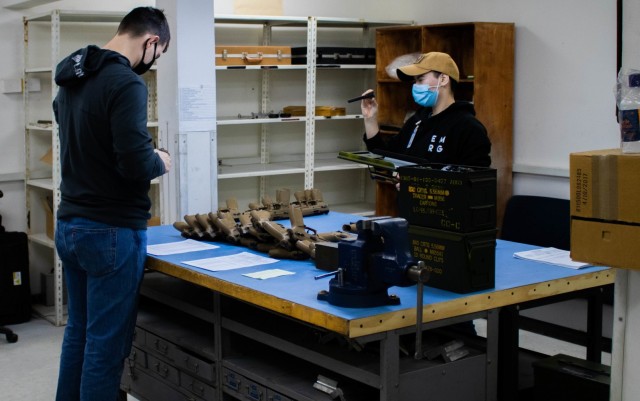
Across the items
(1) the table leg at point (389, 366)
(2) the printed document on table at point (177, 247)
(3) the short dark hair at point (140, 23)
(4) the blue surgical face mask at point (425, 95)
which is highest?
(3) the short dark hair at point (140, 23)

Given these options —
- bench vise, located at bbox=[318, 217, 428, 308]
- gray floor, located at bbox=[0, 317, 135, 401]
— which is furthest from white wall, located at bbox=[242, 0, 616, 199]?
gray floor, located at bbox=[0, 317, 135, 401]

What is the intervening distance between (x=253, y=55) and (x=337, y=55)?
0.73m

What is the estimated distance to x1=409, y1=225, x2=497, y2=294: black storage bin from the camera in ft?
7.87

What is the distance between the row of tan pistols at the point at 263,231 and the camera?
294 centimetres

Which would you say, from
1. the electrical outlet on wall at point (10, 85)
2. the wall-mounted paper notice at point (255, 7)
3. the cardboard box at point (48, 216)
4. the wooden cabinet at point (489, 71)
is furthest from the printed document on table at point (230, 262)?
the wall-mounted paper notice at point (255, 7)

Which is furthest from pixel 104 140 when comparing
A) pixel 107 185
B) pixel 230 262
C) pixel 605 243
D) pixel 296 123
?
pixel 296 123

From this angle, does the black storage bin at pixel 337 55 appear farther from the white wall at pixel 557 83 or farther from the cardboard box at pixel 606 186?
the cardboard box at pixel 606 186

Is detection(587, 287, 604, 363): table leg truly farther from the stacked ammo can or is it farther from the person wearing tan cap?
the person wearing tan cap

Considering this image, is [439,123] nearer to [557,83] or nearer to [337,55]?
[557,83]

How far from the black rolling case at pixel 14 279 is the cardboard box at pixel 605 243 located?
12.9 ft

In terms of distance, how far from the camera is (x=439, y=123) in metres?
3.67

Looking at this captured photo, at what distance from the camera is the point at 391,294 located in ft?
7.82

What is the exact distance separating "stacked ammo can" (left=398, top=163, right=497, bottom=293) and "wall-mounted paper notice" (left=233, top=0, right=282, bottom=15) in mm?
3451

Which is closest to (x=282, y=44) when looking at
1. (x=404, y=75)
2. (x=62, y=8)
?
(x=62, y=8)
